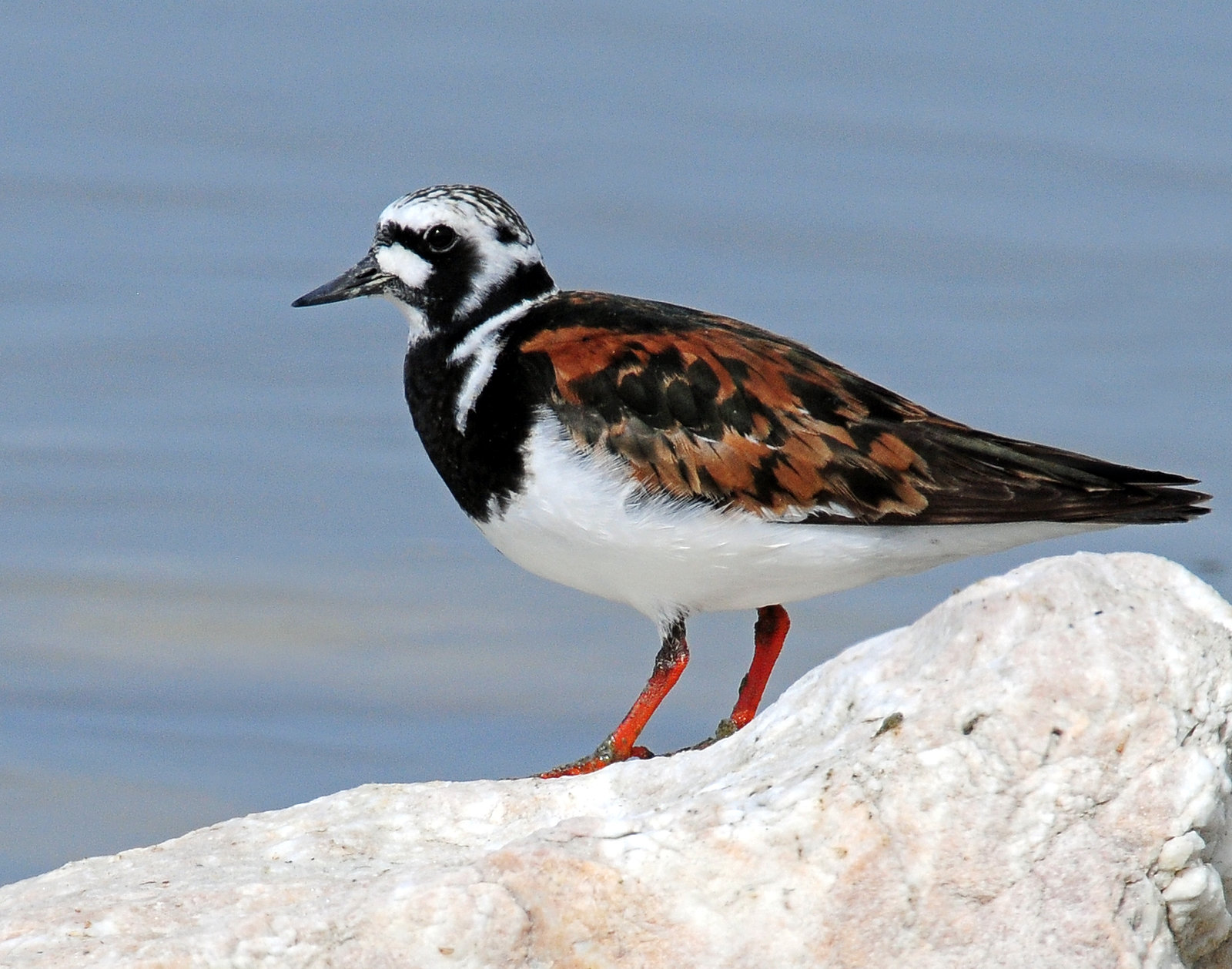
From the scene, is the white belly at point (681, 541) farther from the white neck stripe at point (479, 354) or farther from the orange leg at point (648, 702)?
the white neck stripe at point (479, 354)

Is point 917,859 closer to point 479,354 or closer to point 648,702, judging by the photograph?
point 648,702

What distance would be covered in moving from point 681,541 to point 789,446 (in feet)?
1.38

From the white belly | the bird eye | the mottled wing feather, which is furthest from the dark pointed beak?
the white belly

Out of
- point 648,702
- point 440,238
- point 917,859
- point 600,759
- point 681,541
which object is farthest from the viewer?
point 440,238

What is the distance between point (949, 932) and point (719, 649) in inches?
168

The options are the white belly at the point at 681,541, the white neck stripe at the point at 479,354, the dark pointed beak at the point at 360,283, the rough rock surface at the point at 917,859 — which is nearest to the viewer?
the rough rock surface at the point at 917,859

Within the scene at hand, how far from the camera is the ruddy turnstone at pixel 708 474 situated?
5336 mm

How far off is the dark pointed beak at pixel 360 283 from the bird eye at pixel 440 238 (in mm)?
183

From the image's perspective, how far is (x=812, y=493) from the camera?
5359 millimetres

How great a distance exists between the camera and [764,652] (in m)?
6.18

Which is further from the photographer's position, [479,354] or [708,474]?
[479,354]

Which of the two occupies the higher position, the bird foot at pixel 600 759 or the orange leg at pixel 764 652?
the orange leg at pixel 764 652

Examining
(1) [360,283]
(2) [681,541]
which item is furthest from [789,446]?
(1) [360,283]

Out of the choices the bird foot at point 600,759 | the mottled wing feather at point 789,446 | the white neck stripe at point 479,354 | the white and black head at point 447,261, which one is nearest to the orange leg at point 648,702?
the bird foot at point 600,759
